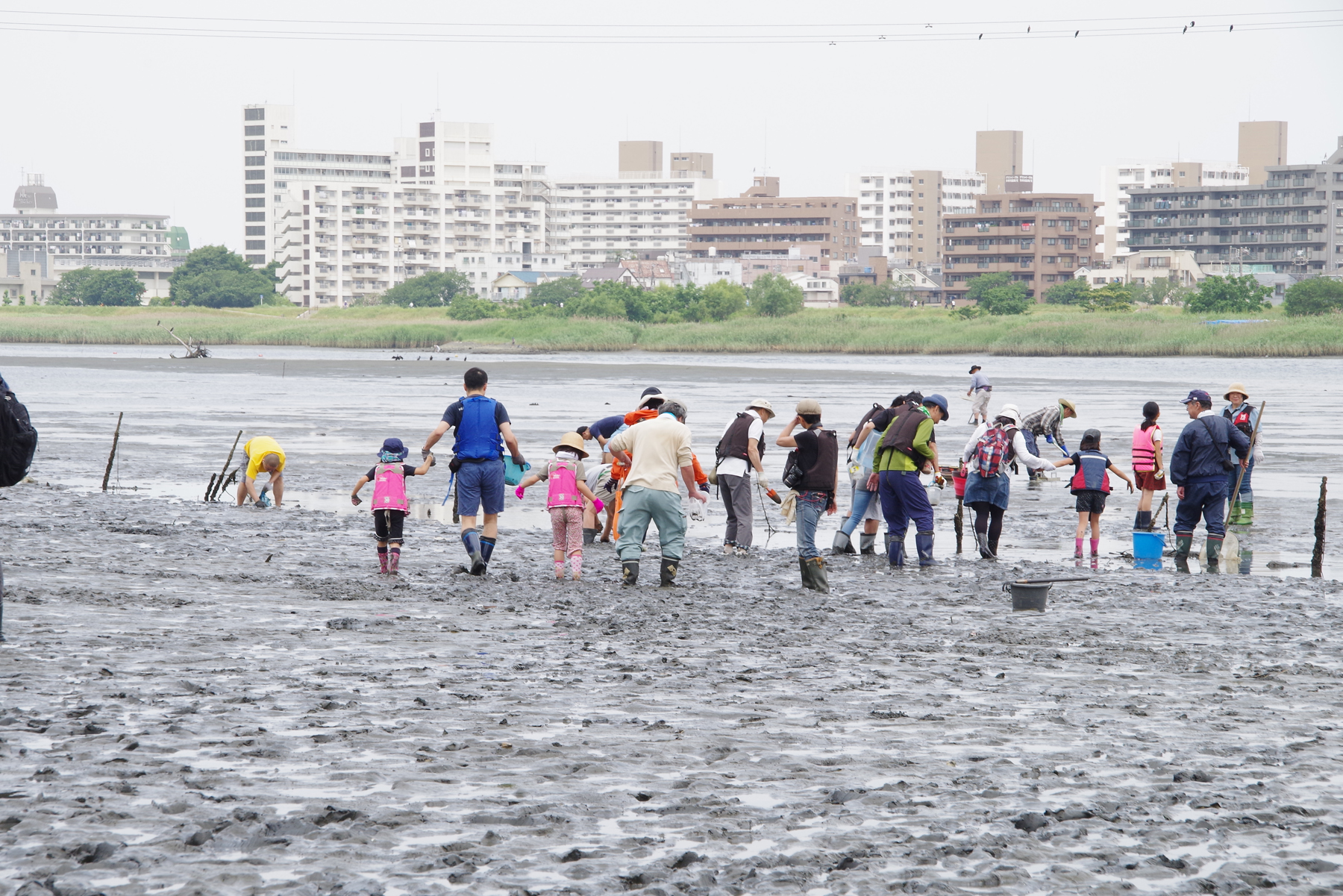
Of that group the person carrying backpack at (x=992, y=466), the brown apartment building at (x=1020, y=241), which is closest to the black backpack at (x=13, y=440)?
the person carrying backpack at (x=992, y=466)

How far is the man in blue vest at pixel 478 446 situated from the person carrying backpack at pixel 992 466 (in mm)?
4869

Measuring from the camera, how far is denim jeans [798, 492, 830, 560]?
13406 millimetres

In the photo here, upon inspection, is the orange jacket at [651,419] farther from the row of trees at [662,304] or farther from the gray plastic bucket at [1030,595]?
the row of trees at [662,304]

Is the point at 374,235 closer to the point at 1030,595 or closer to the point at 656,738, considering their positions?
the point at 1030,595

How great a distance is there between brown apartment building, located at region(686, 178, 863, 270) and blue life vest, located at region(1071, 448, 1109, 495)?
173 m

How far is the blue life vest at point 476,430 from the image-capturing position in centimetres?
1254

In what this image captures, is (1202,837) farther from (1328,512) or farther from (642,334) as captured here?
(642,334)

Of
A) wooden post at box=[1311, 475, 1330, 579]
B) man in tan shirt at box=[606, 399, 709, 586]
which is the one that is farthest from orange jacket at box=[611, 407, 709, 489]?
wooden post at box=[1311, 475, 1330, 579]

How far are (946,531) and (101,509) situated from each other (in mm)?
10634

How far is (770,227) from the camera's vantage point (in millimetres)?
190750

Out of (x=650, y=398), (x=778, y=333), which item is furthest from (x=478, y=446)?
(x=778, y=333)

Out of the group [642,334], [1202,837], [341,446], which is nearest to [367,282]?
[642,334]

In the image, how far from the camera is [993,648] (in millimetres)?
10156

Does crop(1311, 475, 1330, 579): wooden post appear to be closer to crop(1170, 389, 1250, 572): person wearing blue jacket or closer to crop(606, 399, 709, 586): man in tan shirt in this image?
crop(1170, 389, 1250, 572): person wearing blue jacket
